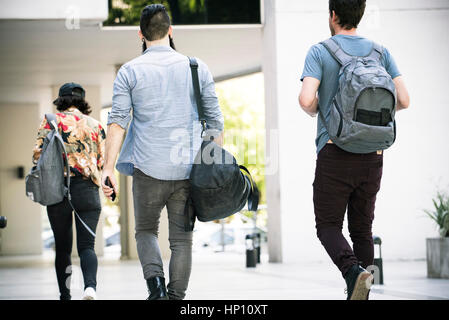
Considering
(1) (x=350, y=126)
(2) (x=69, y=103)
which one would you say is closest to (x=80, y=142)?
(2) (x=69, y=103)

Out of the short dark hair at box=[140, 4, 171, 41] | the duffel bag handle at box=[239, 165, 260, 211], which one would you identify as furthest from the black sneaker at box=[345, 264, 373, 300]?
the short dark hair at box=[140, 4, 171, 41]

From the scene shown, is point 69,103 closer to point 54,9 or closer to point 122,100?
point 122,100

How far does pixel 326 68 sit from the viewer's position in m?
4.57

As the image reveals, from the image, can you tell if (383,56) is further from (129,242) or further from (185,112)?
(129,242)

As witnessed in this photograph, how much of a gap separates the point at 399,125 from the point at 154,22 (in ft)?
27.2

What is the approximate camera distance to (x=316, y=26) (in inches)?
488

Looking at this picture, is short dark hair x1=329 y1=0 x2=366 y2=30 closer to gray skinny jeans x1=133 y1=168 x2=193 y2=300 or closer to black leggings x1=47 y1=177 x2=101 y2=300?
gray skinny jeans x1=133 y1=168 x2=193 y2=300

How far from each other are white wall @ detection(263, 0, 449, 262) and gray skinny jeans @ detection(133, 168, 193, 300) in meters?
7.66

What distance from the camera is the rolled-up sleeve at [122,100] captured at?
4.68 meters

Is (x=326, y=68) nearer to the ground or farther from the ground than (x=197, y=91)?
farther from the ground

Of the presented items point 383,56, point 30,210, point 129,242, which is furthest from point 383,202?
point 30,210

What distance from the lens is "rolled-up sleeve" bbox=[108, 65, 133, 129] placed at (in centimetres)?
468

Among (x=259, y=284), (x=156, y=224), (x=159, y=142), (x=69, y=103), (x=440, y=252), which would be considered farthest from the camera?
(x=440, y=252)

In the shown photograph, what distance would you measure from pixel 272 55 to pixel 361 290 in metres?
8.71
